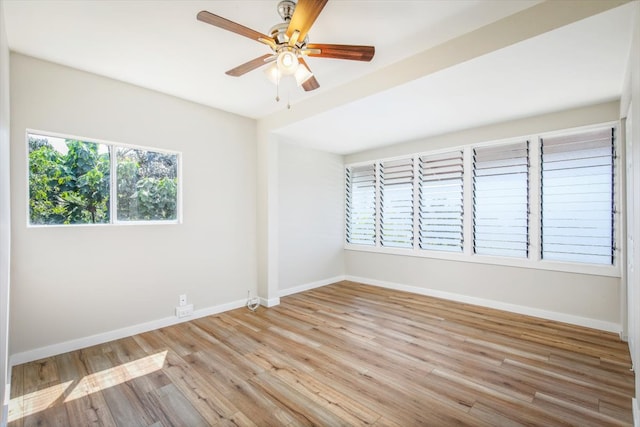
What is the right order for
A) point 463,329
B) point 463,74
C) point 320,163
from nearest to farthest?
point 463,74 → point 463,329 → point 320,163

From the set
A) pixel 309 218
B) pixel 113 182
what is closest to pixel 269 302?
pixel 309 218

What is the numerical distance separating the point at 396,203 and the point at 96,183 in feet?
13.5

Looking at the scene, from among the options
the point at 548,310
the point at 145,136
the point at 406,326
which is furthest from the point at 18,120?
the point at 548,310

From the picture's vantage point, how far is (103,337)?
2994 millimetres

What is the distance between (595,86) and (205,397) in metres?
4.29

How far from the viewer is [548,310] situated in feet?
11.8

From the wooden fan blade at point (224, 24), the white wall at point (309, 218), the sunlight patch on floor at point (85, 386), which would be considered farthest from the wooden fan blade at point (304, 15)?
the white wall at point (309, 218)

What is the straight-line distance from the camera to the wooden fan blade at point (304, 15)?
164cm

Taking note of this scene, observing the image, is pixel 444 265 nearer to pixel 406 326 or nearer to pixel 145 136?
pixel 406 326

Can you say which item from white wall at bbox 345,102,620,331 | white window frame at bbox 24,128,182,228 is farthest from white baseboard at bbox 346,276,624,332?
white window frame at bbox 24,128,182,228

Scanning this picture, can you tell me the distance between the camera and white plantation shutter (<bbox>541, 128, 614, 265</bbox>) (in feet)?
10.8

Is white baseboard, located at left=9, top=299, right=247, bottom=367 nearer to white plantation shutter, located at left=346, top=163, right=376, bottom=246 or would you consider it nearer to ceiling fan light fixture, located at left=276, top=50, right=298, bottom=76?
white plantation shutter, located at left=346, top=163, right=376, bottom=246

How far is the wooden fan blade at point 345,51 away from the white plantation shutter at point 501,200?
2.81 metres

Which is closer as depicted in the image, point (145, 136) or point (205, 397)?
point (205, 397)
